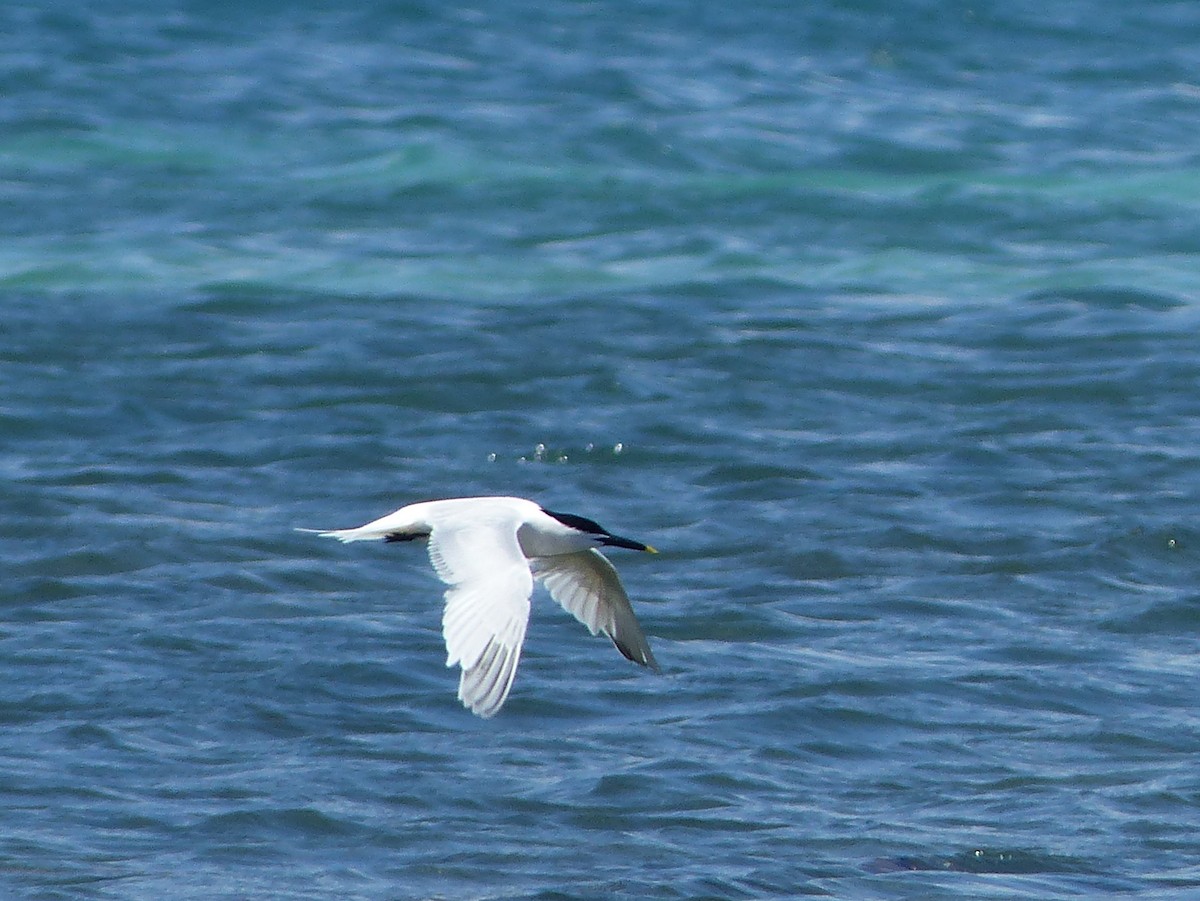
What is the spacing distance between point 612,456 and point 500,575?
13.5ft

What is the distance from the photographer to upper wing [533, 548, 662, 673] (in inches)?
248

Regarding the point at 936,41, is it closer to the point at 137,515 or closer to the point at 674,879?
the point at 137,515

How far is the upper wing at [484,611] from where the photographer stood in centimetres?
506

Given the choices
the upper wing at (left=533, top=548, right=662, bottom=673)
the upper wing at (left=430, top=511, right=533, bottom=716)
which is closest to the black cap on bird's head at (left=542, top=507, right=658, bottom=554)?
the upper wing at (left=533, top=548, right=662, bottom=673)

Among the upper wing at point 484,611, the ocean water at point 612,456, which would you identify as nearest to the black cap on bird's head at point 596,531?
the upper wing at point 484,611

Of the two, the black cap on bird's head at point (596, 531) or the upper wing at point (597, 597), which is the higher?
the black cap on bird's head at point (596, 531)

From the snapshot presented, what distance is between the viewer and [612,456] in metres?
9.44

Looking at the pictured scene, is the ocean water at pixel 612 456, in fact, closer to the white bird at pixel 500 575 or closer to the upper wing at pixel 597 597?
the upper wing at pixel 597 597

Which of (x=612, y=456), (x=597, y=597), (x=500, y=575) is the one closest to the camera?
(x=500, y=575)

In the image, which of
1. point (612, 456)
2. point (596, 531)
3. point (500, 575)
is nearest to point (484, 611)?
point (500, 575)

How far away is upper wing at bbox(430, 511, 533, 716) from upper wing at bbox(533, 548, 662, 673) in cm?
73

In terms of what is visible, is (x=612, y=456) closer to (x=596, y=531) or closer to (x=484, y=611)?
(x=596, y=531)

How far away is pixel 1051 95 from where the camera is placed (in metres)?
17.7

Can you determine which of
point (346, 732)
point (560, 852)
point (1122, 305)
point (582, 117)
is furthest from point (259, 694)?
point (582, 117)
